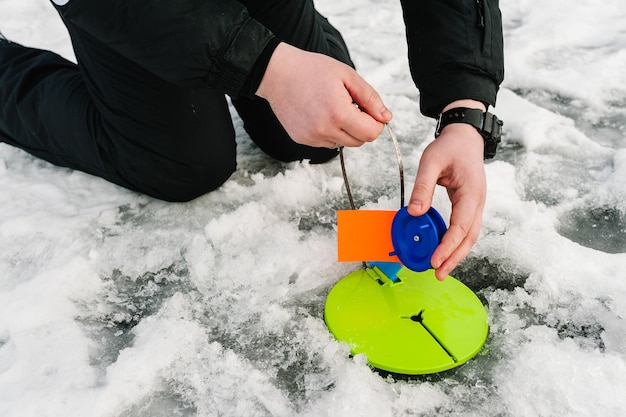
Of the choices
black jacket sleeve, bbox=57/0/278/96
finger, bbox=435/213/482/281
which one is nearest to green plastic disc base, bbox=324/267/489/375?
finger, bbox=435/213/482/281

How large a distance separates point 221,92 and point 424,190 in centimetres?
Result: 44

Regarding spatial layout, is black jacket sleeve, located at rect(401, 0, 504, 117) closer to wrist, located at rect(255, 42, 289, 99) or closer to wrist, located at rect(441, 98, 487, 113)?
wrist, located at rect(441, 98, 487, 113)

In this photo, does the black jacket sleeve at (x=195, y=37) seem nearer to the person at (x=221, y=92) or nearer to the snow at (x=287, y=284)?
the person at (x=221, y=92)

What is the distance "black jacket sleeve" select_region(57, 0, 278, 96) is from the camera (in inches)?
36.8

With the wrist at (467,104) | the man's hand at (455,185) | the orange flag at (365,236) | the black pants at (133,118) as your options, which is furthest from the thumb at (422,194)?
the black pants at (133,118)

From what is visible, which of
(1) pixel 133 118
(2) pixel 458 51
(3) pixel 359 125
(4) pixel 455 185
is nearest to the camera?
(3) pixel 359 125

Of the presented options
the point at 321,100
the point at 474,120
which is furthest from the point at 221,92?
the point at 474,120

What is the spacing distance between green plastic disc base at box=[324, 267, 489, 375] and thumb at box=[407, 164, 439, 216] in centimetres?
25

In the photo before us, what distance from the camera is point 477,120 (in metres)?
1.07

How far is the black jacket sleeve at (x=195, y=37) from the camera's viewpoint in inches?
36.8

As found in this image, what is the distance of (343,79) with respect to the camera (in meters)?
0.91

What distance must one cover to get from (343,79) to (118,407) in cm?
69

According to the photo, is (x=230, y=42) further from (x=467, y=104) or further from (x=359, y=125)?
(x=467, y=104)

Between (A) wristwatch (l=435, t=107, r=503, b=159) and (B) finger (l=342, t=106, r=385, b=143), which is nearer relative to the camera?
(B) finger (l=342, t=106, r=385, b=143)
